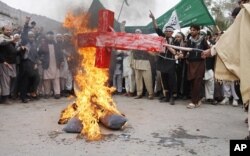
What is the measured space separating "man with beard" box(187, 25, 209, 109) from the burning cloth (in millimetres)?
3738

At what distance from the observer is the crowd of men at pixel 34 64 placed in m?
10.5

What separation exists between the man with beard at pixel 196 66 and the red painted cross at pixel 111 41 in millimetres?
3387

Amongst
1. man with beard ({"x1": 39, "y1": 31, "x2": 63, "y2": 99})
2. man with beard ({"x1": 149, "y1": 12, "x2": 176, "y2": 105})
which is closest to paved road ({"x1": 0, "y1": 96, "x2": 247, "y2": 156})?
man with beard ({"x1": 149, "y1": 12, "x2": 176, "y2": 105})

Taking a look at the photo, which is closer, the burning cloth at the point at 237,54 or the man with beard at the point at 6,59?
the burning cloth at the point at 237,54

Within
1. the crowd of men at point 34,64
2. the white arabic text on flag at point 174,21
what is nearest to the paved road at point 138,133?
the crowd of men at point 34,64

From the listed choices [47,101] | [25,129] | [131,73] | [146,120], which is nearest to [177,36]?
[131,73]

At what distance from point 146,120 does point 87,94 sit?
1.50 m

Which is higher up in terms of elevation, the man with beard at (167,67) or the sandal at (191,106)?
the man with beard at (167,67)

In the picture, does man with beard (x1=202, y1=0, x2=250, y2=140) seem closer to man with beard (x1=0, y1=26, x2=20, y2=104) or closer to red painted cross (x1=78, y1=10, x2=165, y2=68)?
red painted cross (x1=78, y1=10, x2=165, y2=68)

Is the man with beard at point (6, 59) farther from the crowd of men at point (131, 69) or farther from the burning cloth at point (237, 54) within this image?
the burning cloth at point (237, 54)

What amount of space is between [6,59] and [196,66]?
5.12 metres

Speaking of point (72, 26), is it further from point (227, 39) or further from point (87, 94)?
point (227, 39)

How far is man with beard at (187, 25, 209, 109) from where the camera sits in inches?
400

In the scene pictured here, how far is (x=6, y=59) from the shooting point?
10367mm
